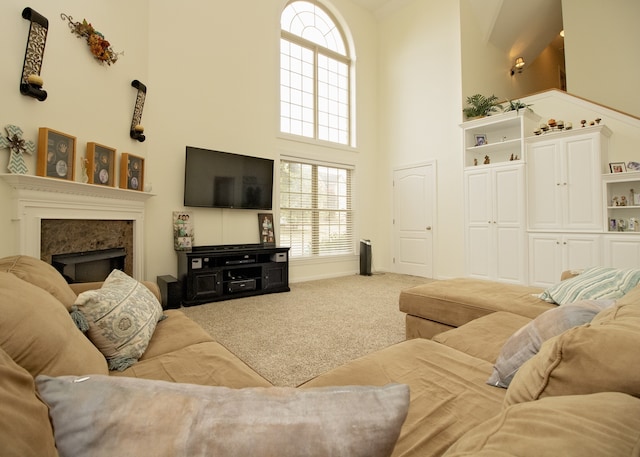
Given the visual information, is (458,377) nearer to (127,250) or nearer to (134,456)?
(134,456)

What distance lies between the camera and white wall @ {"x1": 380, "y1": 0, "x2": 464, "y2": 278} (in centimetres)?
538

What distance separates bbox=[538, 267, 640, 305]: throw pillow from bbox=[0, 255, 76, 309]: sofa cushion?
2.60 m

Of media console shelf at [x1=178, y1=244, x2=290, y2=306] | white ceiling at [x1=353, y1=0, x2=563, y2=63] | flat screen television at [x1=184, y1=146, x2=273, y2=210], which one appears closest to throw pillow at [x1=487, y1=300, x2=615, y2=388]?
media console shelf at [x1=178, y1=244, x2=290, y2=306]

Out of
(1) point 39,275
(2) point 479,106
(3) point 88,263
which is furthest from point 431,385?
(2) point 479,106

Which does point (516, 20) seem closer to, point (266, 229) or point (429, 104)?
point (429, 104)

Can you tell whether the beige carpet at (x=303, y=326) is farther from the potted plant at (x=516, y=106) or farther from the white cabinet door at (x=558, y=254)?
the potted plant at (x=516, y=106)

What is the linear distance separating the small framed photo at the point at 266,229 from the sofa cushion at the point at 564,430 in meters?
4.47

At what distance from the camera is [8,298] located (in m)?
0.82

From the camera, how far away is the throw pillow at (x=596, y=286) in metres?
1.69

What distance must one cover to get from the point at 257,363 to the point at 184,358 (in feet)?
3.27

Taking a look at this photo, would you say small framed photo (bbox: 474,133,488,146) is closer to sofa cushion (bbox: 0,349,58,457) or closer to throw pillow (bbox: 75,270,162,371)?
throw pillow (bbox: 75,270,162,371)

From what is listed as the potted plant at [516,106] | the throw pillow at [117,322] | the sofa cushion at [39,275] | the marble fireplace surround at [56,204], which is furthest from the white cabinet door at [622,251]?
the marble fireplace surround at [56,204]

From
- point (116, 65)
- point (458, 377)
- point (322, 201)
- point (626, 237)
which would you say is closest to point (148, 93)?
point (116, 65)

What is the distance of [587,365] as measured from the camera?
61 cm
